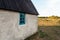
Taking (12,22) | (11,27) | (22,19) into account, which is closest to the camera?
(11,27)

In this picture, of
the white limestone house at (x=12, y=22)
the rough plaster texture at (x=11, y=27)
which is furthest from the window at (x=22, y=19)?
the rough plaster texture at (x=11, y=27)

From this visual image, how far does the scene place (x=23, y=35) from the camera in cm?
1426

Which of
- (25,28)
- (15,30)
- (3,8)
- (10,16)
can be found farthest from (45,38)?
(3,8)

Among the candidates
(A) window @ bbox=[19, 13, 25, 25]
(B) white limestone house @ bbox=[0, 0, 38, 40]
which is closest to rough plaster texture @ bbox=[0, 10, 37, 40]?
(B) white limestone house @ bbox=[0, 0, 38, 40]

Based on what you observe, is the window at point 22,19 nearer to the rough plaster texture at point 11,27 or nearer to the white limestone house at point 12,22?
the white limestone house at point 12,22

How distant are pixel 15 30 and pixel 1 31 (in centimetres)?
224

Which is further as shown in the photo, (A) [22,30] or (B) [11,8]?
(A) [22,30]

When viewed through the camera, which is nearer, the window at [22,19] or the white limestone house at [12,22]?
the white limestone house at [12,22]

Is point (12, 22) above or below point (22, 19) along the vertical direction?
below

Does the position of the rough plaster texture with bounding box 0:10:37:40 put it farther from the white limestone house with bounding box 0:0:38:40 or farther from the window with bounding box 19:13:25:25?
the window with bounding box 19:13:25:25

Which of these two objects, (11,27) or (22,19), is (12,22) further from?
(22,19)

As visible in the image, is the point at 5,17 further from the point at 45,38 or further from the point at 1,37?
the point at 45,38

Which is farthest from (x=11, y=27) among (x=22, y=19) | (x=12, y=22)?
(x=22, y=19)

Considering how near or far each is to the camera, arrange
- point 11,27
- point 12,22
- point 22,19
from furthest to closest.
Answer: point 22,19 → point 12,22 → point 11,27
